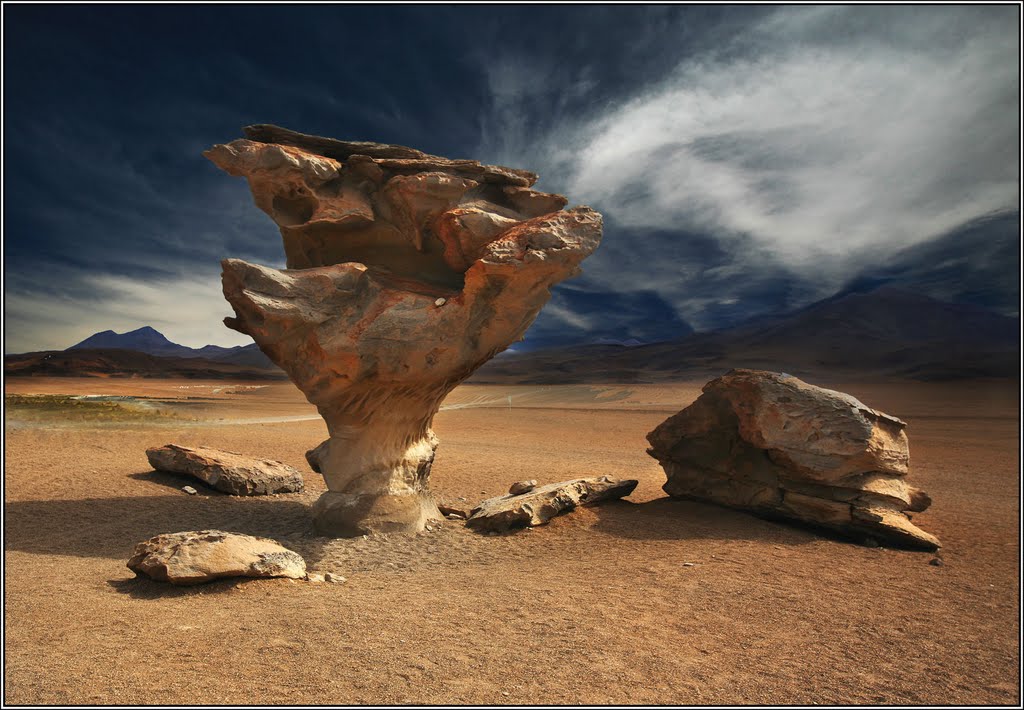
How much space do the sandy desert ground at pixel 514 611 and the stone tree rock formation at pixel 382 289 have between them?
4.33ft

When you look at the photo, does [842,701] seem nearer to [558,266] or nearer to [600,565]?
[600,565]

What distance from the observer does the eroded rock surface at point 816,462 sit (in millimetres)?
8617

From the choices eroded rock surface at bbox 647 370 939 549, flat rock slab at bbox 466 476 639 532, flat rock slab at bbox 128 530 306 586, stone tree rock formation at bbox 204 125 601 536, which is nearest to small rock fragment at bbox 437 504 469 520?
flat rock slab at bbox 466 476 639 532

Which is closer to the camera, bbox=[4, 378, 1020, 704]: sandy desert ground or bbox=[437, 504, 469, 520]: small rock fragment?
bbox=[4, 378, 1020, 704]: sandy desert ground

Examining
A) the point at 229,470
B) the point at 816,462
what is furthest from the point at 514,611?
the point at 229,470

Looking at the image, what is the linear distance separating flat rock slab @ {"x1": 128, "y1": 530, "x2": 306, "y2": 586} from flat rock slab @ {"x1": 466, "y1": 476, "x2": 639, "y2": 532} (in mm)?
3249

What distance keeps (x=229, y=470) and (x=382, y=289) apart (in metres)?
5.88

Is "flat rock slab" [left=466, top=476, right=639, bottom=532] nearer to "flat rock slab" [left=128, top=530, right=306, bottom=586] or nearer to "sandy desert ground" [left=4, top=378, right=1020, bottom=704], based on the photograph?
"sandy desert ground" [left=4, top=378, right=1020, bottom=704]

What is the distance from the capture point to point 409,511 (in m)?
9.05

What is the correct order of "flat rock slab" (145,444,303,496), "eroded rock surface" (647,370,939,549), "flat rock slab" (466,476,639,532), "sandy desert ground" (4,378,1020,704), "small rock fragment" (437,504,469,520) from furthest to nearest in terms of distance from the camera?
"flat rock slab" (145,444,303,496), "small rock fragment" (437,504,469,520), "flat rock slab" (466,476,639,532), "eroded rock surface" (647,370,939,549), "sandy desert ground" (4,378,1020,704)

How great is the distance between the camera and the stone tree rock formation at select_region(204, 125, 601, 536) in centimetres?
838

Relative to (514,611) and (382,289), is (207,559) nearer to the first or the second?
(514,611)

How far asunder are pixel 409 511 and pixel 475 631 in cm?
424

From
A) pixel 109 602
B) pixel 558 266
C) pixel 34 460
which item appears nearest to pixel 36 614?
pixel 109 602
